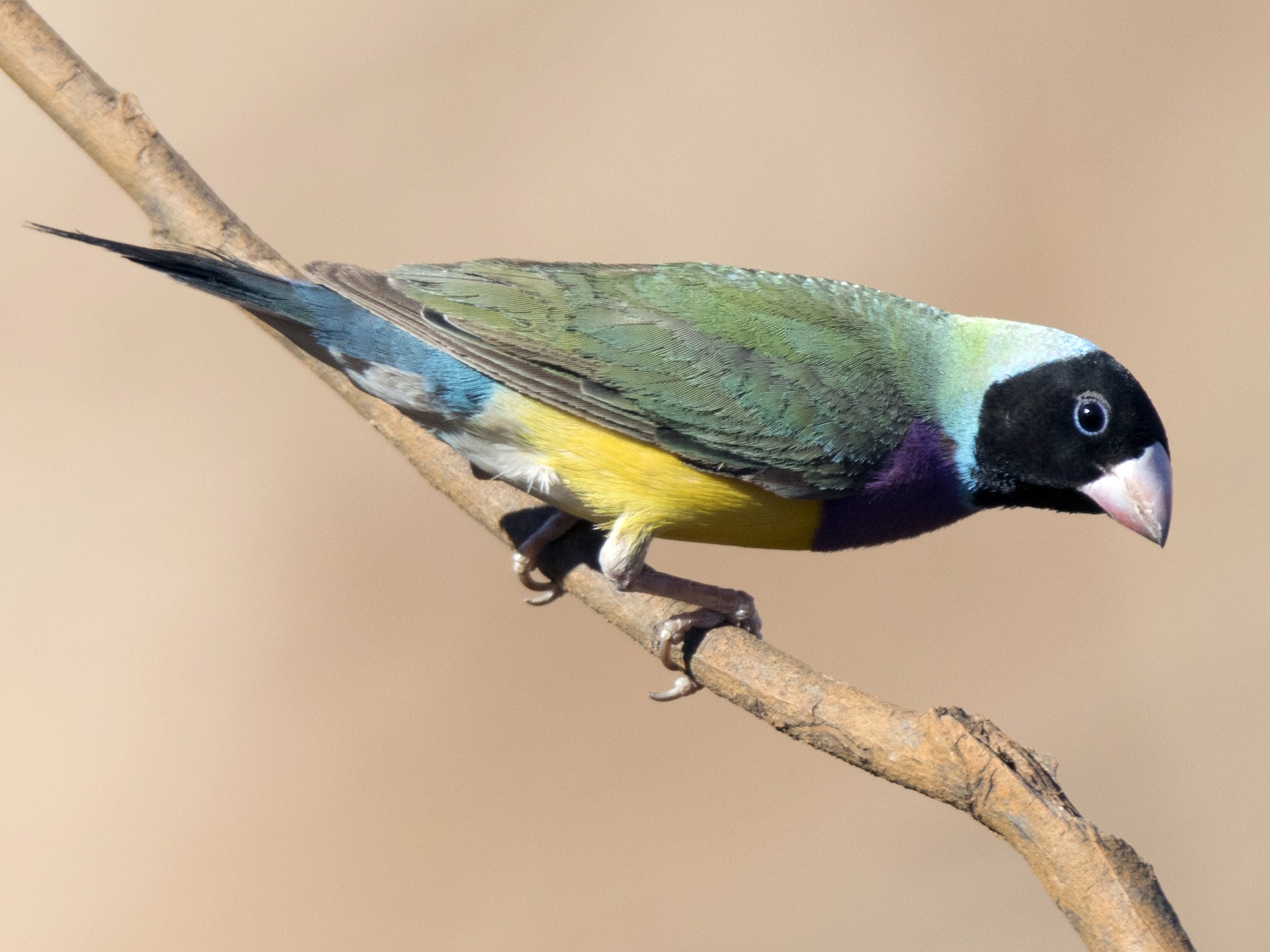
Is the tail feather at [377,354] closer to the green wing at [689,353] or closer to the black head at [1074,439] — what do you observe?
the green wing at [689,353]

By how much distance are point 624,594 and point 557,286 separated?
881 millimetres

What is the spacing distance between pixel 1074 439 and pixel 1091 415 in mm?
77

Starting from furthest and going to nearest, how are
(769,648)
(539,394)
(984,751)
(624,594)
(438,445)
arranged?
(438,445) → (624,594) → (539,394) → (769,648) → (984,751)

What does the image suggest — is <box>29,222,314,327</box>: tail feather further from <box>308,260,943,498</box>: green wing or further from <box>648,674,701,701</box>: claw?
<box>648,674,701,701</box>: claw

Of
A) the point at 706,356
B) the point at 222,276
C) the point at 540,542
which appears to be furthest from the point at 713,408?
the point at 222,276

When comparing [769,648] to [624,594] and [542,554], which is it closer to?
[624,594]

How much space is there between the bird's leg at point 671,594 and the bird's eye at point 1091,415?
38.9 inches

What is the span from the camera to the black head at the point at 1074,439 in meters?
3.13

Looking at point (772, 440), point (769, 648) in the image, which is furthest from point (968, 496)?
point (769, 648)

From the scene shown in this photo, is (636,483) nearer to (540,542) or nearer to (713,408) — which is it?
(713,408)

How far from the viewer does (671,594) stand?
129 inches

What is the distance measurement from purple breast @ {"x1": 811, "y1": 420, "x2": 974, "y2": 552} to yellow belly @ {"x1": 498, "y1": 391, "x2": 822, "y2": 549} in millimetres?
100

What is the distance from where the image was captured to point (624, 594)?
3373 millimetres

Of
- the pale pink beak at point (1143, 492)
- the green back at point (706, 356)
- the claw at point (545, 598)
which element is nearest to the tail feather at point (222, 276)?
the green back at point (706, 356)
